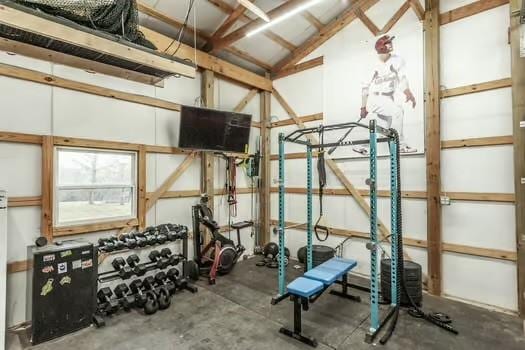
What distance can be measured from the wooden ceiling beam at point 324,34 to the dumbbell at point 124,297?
16.4 ft

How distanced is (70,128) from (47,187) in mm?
793

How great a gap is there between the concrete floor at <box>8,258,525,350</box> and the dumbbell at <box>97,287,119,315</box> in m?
0.12

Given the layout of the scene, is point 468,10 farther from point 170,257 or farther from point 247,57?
point 170,257

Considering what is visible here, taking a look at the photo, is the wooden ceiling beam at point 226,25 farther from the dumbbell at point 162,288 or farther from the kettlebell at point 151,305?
the kettlebell at point 151,305

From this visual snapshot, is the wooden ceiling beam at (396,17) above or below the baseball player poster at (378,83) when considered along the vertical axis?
above

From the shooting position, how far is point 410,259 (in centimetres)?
426

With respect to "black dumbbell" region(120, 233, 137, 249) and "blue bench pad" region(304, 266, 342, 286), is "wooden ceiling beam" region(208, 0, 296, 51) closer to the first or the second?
"black dumbbell" region(120, 233, 137, 249)

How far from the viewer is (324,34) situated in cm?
527

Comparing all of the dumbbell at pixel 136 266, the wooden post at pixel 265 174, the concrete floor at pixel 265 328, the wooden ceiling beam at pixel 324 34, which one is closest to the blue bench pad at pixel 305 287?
the concrete floor at pixel 265 328

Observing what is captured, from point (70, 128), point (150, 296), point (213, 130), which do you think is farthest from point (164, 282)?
point (213, 130)

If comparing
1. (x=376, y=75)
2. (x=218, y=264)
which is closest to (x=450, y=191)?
(x=376, y=75)

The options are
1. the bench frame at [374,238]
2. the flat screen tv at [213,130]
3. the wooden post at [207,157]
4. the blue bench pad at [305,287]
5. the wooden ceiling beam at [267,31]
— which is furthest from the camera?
the wooden post at [207,157]

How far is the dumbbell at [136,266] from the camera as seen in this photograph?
12.1 ft

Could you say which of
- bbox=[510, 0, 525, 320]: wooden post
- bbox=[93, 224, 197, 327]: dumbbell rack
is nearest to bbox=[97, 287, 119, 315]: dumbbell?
bbox=[93, 224, 197, 327]: dumbbell rack
